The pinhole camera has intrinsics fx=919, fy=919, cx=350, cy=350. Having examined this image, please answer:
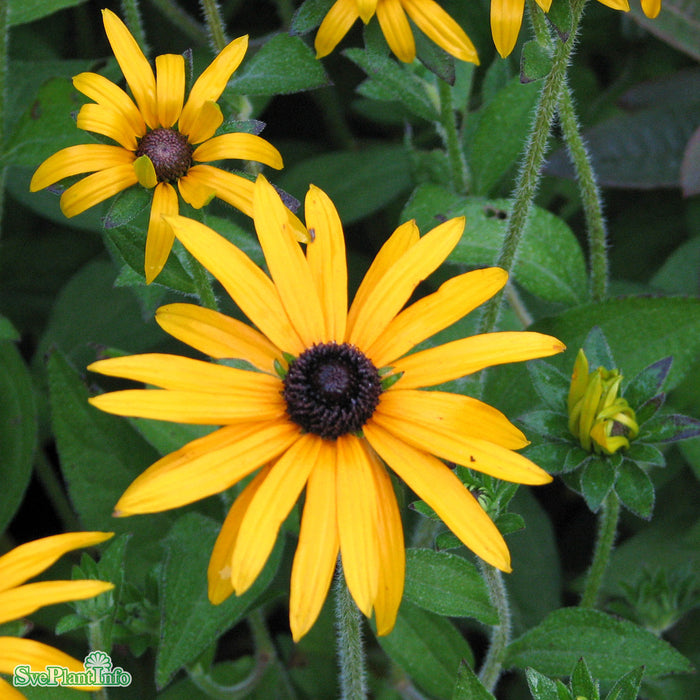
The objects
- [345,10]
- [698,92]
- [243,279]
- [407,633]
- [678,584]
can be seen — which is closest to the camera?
[243,279]

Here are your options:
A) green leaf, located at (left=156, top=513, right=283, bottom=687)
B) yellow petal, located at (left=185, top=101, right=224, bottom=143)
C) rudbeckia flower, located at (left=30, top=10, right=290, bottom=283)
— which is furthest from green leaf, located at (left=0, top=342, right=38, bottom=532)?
yellow petal, located at (left=185, top=101, right=224, bottom=143)

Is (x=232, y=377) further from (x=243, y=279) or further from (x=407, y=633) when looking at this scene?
(x=407, y=633)

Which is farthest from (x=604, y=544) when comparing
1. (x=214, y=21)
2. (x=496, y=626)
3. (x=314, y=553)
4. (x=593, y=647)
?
(x=214, y=21)

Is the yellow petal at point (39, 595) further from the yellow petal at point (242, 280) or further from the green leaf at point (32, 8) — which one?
the green leaf at point (32, 8)

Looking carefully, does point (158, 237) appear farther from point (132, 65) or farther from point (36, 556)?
point (36, 556)

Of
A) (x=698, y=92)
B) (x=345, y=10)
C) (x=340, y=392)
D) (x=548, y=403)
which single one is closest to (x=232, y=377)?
(x=340, y=392)

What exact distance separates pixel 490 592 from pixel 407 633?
0.27 m

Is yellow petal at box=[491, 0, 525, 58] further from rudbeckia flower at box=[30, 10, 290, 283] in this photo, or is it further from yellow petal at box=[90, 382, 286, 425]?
yellow petal at box=[90, 382, 286, 425]

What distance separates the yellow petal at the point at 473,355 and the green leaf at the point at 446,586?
25 cm

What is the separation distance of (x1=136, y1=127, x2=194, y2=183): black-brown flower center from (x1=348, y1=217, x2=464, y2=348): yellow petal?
31 centimetres

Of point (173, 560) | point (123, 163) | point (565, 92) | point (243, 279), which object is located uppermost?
point (565, 92)

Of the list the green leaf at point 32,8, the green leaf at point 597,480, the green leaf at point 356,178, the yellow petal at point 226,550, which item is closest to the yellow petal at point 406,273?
the yellow petal at point 226,550

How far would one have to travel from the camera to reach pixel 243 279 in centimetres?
103

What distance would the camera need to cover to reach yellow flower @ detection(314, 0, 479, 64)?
1.27 metres
